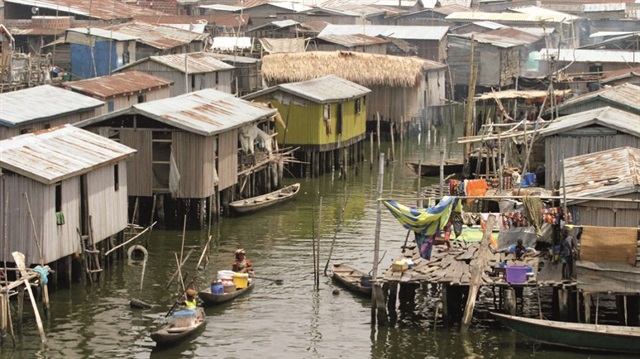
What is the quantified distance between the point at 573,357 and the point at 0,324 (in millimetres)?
10238

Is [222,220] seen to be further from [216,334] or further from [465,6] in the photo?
[465,6]

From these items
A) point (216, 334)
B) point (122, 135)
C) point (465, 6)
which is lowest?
point (216, 334)

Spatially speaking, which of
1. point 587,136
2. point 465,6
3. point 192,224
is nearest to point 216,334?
point 192,224

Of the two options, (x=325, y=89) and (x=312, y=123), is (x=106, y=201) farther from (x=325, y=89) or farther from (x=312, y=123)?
(x=325, y=89)

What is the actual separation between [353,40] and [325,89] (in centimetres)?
1714

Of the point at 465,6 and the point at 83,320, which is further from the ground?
the point at 465,6

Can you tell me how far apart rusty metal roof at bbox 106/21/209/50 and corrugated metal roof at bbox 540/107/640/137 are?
24.6 m

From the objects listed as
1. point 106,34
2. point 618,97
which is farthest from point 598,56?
point 106,34

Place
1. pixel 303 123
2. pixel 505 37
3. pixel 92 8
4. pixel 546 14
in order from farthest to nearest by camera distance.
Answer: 1. pixel 546 14
2. pixel 505 37
3. pixel 92 8
4. pixel 303 123

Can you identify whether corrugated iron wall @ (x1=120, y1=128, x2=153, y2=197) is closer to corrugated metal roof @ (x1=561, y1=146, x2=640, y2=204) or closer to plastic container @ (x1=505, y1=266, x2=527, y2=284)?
corrugated metal roof @ (x1=561, y1=146, x2=640, y2=204)

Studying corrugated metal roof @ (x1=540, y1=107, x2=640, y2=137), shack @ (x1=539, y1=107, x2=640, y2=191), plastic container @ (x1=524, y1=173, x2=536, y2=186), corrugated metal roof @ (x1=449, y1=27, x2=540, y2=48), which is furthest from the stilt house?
corrugated metal roof @ (x1=449, y1=27, x2=540, y2=48)

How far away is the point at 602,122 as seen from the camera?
1339 inches

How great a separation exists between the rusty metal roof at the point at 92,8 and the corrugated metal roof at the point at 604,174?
3857 centimetres

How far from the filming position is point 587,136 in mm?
34281
